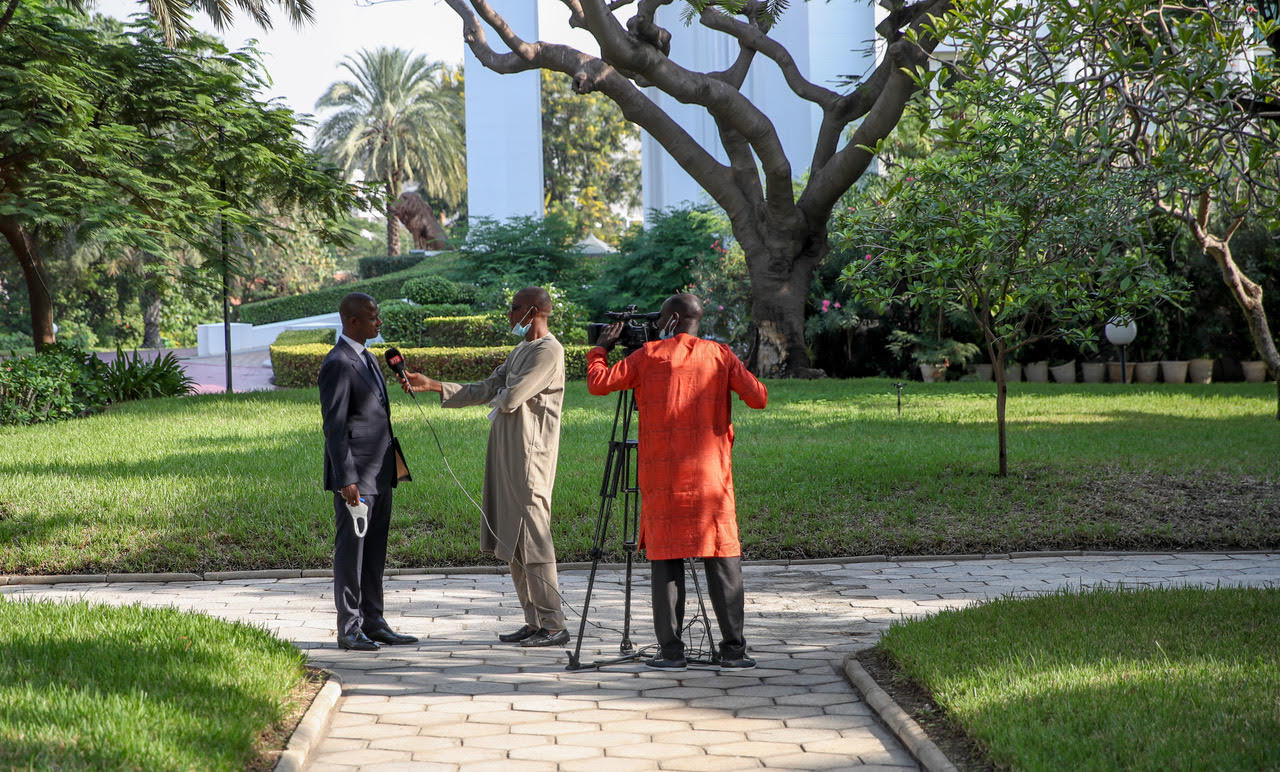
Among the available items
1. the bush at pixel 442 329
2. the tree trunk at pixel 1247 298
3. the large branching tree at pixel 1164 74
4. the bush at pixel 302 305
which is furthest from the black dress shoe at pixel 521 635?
the bush at pixel 302 305

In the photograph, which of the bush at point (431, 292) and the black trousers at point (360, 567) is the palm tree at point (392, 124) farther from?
the black trousers at point (360, 567)

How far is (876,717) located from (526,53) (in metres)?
13.3

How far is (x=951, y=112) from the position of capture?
8.23 meters

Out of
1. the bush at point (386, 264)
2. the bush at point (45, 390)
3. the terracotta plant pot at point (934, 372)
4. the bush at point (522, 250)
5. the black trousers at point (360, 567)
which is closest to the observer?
the black trousers at point (360, 567)

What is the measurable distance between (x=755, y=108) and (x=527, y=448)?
13.0 m

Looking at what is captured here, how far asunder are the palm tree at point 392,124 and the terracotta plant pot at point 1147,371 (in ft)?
105

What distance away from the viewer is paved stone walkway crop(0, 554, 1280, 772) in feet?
14.1

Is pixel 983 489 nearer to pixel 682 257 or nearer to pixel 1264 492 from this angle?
pixel 1264 492

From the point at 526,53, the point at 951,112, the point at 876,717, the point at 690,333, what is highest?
the point at 526,53

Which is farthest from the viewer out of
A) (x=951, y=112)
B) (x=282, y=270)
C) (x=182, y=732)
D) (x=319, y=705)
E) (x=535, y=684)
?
(x=282, y=270)

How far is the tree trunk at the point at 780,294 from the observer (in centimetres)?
1883

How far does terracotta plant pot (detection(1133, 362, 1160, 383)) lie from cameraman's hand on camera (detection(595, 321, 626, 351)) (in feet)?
60.4

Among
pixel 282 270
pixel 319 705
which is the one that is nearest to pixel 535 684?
pixel 319 705

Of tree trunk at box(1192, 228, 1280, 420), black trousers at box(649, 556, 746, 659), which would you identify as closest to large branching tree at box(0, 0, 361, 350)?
black trousers at box(649, 556, 746, 659)
